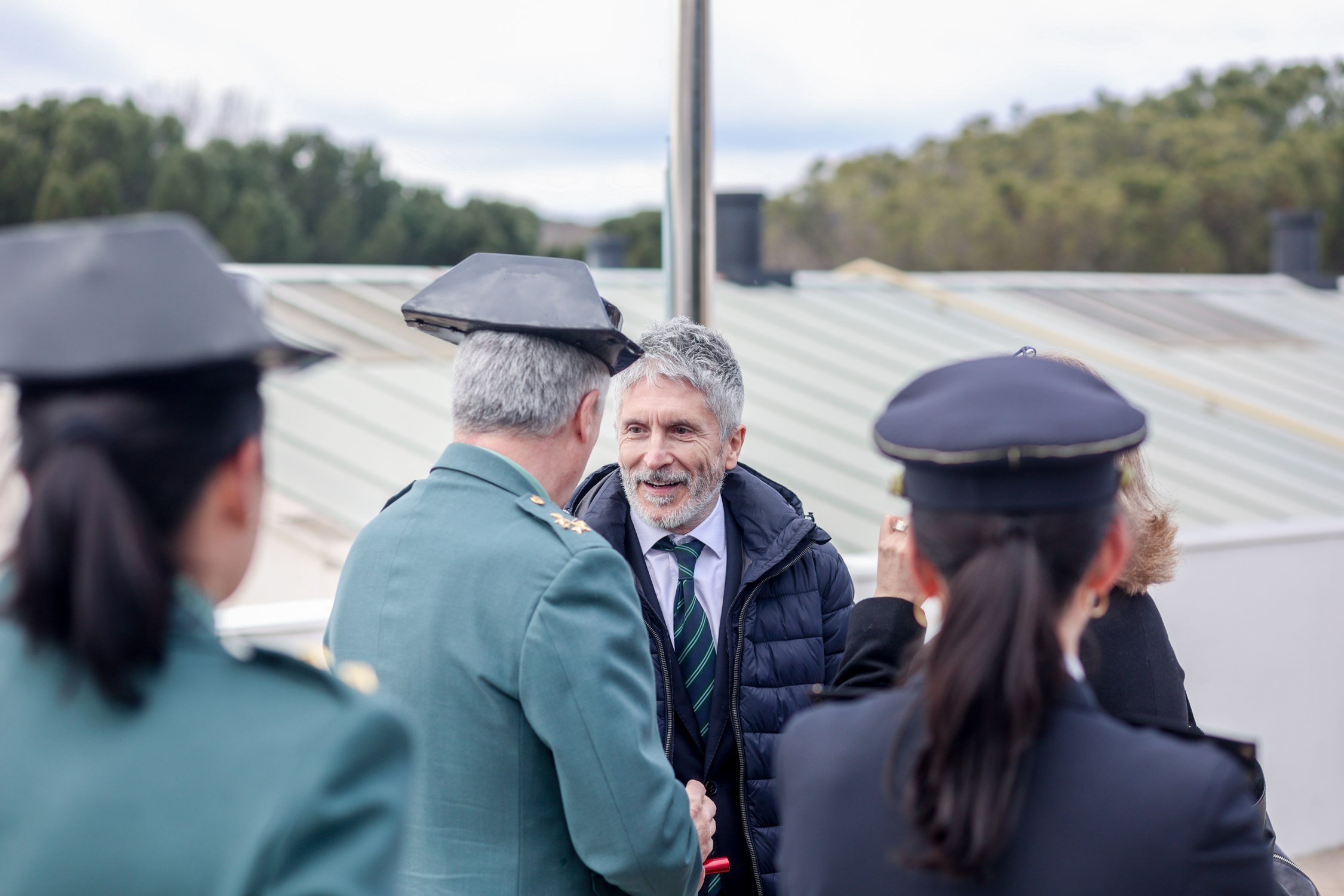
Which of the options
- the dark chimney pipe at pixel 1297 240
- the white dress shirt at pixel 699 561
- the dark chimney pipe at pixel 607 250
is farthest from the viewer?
the dark chimney pipe at pixel 1297 240

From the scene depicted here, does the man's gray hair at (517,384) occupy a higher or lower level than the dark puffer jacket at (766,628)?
higher

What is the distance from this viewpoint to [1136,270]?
134 feet

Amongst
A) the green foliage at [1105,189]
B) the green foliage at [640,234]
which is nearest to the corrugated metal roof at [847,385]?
the green foliage at [640,234]

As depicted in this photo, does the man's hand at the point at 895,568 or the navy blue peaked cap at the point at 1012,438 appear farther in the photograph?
the man's hand at the point at 895,568

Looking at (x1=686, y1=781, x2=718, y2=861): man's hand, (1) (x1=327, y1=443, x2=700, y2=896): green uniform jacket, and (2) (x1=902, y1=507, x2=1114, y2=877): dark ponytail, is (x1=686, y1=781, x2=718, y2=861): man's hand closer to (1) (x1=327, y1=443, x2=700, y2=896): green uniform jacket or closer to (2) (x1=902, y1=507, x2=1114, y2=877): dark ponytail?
(1) (x1=327, y1=443, x2=700, y2=896): green uniform jacket

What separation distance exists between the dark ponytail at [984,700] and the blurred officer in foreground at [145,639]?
465 millimetres

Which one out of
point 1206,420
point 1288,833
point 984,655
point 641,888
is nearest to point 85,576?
point 984,655

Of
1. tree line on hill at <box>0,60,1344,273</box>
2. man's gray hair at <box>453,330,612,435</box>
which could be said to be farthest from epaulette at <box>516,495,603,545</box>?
tree line on hill at <box>0,60,1344,273</box>

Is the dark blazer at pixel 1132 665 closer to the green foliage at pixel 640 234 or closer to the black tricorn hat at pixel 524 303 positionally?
the black tricorn hat at pixel 524 303

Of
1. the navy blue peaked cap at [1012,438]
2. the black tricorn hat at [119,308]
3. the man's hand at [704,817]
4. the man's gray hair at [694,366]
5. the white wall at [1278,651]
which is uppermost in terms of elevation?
the black tricorn hat at [119,308]

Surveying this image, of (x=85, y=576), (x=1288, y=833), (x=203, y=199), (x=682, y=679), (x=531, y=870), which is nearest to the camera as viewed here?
(x=85, y=576)

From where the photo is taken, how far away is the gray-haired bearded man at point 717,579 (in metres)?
2.26

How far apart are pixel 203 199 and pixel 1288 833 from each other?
29484 mm

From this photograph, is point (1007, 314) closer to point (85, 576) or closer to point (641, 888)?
point (641, 888)
